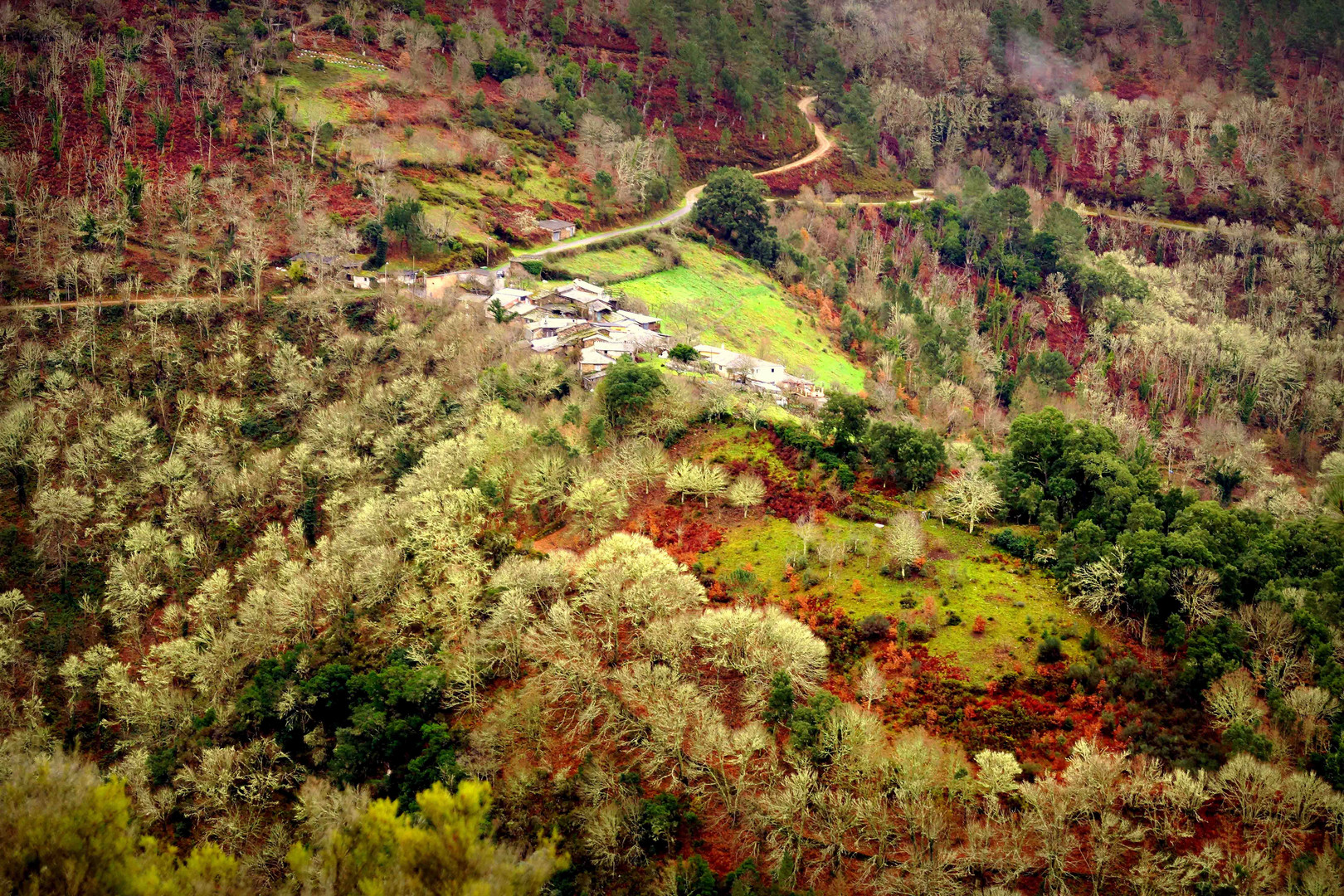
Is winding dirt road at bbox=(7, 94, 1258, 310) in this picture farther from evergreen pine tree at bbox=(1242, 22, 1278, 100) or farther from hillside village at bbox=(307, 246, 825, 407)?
evergreen pine tree at bbox=(1242, 22, 1278, 100)

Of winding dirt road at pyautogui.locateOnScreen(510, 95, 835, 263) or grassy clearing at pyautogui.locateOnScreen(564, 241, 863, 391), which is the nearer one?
grassy clearing at pyautogui.locateOnScreen(564, 241, 863, 391)

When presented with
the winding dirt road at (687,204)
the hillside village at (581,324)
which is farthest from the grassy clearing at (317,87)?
the winding dirt road at (687,204)

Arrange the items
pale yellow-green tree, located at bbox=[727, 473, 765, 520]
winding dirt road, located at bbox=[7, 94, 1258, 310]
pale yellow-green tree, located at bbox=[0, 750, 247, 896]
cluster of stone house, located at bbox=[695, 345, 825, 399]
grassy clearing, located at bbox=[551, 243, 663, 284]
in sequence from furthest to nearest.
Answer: grassy clearing, located at bbox=[551, 243, 663, 284] < winding dirt road, located at bbox=[7, 94, 1258, 310] < cluster of stone house, located at bbox=[695, 345, 825, 399] < pale yellow-green tree, located at bbox=[727, 473, 765, 520] < pale yellow-green tree, located at bbox=[0, 750, 247, 896]

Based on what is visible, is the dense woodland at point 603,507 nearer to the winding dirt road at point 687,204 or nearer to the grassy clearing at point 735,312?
the winding dirt road at point 687,204

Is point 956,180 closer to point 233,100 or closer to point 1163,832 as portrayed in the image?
point 233,100

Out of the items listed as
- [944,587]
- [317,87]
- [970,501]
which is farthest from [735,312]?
[317,87]

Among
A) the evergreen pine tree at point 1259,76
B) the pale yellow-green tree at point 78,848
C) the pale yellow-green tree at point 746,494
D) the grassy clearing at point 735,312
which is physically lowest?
the grassy clearing at point 735,312

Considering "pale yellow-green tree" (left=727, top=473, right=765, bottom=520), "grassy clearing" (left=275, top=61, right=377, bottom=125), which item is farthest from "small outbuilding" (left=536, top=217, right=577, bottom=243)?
"pale yellow-green tree" (left=727, top=473, right=765, bottom=520)
